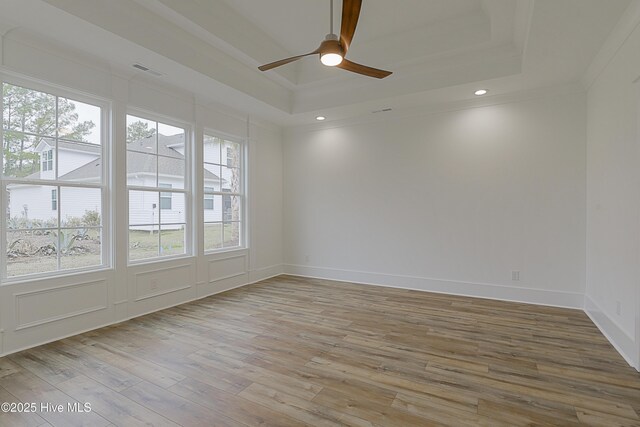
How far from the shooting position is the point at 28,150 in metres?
2.98

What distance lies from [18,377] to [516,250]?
5391mm

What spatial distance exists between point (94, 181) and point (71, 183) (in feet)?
0.77

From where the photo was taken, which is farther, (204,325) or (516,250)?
(516,250)

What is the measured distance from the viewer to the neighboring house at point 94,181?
119 inches

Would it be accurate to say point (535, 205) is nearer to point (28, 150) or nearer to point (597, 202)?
point (597, 202)

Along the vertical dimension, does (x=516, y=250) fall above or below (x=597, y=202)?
below

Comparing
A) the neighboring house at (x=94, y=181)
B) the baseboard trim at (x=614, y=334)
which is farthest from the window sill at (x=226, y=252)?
the baseboard trim at (x=614, y=334)

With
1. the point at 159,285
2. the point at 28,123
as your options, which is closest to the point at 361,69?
the point at 28,123

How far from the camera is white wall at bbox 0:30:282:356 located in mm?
2850

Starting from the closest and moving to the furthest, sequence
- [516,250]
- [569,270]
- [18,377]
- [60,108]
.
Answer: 1. [18,377]
2. [60,108]
3. [569,270]
4. [516,250]

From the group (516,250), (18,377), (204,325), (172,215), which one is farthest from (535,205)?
(18,377)

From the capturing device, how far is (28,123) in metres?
2.97

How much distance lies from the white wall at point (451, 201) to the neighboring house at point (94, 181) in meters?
2.12

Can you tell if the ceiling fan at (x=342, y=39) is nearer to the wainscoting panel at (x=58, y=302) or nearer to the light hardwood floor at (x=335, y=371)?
the light hardwood floor at (x=335, y=371)
